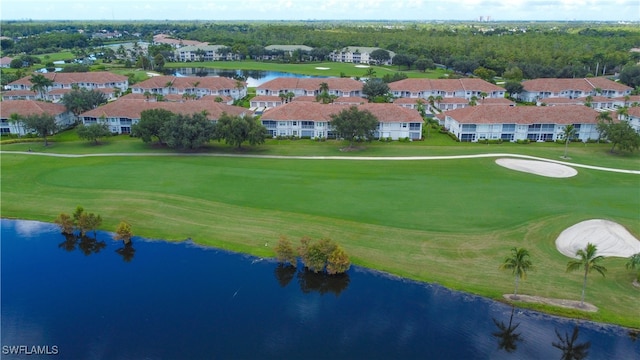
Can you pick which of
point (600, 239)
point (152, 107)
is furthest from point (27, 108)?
point (600, 239)

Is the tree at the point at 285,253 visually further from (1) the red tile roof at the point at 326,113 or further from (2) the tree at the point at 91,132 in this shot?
(2) the tree at the point at 91,132

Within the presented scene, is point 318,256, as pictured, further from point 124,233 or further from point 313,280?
point 124,233

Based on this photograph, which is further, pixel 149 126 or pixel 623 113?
pixel 623 113

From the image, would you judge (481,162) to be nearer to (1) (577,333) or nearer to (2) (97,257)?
(1) (577,333)

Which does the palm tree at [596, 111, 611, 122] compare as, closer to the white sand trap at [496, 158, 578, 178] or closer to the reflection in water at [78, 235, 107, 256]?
the white sand trap at [496, 158, 578, 178]

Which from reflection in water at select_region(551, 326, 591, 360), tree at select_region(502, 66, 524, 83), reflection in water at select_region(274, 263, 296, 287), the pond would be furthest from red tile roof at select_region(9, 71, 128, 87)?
reflection in water at select_region(551, 326, 591, 360)

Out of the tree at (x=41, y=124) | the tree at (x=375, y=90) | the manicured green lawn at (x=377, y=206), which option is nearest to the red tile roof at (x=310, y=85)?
the tree at (x=375, y=90)
